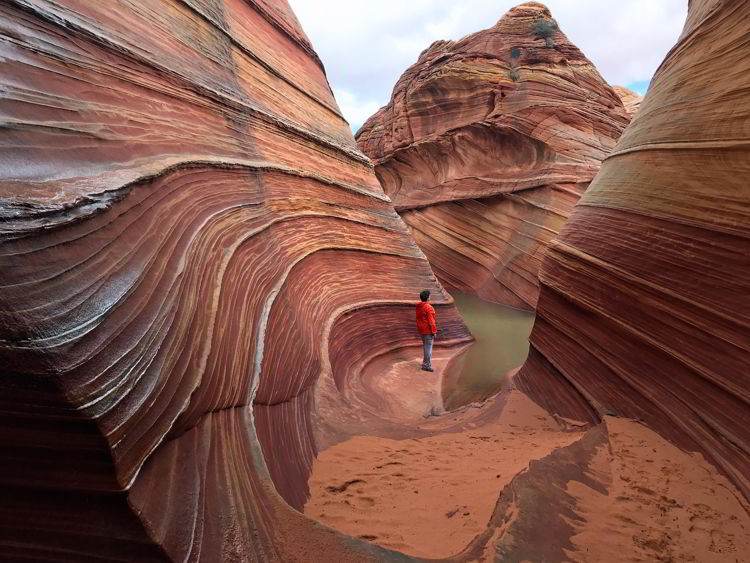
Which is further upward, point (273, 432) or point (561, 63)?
point (561, 63)

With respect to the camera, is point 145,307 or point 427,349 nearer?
point 145,307

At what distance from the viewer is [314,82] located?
214 inches

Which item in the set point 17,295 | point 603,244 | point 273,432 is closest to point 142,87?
point 17,295

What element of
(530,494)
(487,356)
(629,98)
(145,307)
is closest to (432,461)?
(530,494)

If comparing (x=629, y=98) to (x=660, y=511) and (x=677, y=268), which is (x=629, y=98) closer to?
(x=677, y=268)

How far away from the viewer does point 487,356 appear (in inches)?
205

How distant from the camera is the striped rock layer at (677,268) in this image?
1.84 metres

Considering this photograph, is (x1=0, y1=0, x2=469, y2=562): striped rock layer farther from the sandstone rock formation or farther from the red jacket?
the sandstone rock formation

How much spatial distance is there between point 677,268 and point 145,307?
2587 millimetres

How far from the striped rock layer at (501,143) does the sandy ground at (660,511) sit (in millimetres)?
6391

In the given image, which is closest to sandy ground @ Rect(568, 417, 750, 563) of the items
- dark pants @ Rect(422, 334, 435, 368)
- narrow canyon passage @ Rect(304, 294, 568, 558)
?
narrow canyon passage @ Rect(304, 294, 568, 558)

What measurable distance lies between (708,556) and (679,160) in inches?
80.2

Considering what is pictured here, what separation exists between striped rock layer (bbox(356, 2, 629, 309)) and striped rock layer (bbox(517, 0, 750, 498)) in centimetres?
526

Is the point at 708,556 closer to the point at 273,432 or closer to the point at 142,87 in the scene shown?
the point at 273,432
